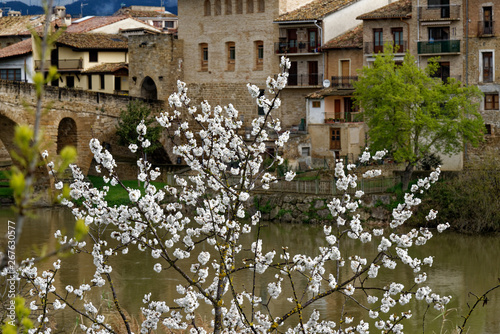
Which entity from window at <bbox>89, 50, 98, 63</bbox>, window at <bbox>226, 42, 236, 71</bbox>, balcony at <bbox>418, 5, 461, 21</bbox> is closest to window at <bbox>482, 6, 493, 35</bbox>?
balcony at <bbox>418, 5, 461, 21</bbox>

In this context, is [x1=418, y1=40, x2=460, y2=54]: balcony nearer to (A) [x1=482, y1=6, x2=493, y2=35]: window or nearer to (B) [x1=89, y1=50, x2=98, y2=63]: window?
(A) [x1=482, y1=6, x2=493, y2=35]: window

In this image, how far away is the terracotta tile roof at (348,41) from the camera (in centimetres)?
3269

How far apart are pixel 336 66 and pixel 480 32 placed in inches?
228

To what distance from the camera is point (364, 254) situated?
72.9ft

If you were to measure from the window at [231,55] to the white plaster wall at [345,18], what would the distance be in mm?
4141

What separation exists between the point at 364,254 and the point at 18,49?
21.5 m

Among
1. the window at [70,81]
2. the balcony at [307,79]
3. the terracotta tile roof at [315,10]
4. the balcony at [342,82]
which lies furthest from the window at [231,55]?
the window at [70,81]

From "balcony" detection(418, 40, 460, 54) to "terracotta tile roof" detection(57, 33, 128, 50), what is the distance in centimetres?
1504

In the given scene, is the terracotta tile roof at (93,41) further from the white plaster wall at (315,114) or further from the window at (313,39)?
the white plaster wall at (315,114)

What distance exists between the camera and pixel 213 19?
36.2 meters

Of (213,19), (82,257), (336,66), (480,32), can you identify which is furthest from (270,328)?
(213,19)

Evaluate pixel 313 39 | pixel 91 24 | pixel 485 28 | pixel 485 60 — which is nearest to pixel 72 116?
pixel 313 39

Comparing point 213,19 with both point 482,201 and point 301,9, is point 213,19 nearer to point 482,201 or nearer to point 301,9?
point 301,9

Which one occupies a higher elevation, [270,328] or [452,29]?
[452,29]
